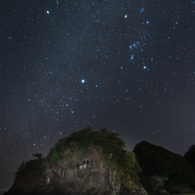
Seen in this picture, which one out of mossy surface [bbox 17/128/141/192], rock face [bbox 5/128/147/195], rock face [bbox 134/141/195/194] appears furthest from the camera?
rock face [bbox 134/141/195/194]

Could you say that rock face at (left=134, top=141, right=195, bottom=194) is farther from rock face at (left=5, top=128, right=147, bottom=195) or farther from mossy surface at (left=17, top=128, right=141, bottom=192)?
rock face at (left=5, top=128, right=147, bottom=195)

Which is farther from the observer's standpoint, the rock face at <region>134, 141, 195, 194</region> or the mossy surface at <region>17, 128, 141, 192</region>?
the rock face at <region>134, 141, 195, 194</region>

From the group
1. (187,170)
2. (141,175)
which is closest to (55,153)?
(141,175)

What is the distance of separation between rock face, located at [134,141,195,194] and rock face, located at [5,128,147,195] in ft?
27.4

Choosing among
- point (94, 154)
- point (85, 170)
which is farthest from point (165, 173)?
point (85, 170)

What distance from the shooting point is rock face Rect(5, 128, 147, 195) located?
21.1 m

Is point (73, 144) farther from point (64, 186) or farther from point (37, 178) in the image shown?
point (37, 178)

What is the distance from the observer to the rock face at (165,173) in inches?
1132

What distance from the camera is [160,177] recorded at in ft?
101

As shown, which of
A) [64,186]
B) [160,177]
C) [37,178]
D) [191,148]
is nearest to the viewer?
[64,186]

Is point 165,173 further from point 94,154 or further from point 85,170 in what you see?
point 85,170

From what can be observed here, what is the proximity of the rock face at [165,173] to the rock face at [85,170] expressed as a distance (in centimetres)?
834

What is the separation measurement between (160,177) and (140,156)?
957cm

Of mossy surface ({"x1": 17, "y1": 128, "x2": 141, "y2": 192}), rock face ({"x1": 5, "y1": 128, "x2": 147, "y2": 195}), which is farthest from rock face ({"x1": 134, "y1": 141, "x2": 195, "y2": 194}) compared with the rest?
rock face ({"x1": 5, "y1": 128, "x2": 147, "y2": 195})
